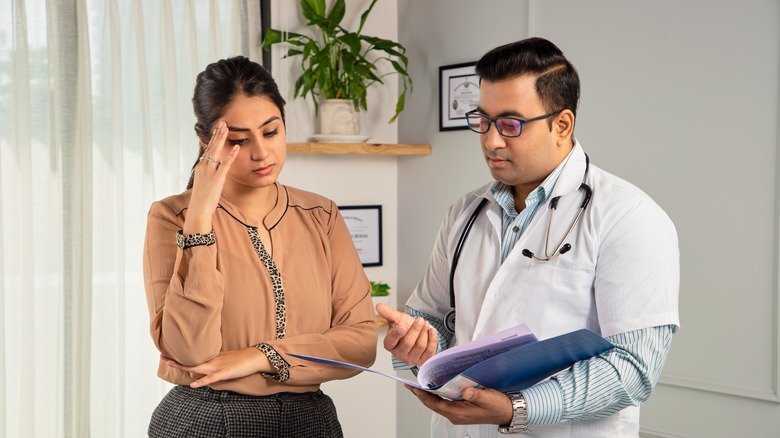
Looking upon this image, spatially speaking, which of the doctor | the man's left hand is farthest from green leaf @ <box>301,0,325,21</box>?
the man's left hand

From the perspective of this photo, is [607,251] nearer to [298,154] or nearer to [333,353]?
[333,353]

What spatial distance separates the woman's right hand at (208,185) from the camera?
1.82 metres

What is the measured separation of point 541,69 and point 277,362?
84cm

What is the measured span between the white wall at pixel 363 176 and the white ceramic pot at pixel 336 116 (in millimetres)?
115

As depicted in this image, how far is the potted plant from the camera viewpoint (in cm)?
355

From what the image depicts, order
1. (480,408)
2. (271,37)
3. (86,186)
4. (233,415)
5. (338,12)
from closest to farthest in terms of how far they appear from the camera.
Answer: (480,408)
(233,415)
(86,186)
(271,37)
(338,12)

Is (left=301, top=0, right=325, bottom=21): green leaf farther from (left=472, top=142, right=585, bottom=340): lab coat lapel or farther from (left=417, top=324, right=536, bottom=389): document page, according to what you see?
(left=417, top=324, right=536, bottom=389): document page

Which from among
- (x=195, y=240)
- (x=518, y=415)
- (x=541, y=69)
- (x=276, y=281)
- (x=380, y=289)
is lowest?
(x=380, y=289)

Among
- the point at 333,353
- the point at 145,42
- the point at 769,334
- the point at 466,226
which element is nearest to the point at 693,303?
the point at 769,334

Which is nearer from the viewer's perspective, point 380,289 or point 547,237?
point 547,237

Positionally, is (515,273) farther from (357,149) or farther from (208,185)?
(357,149)

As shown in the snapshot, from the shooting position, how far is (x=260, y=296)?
192cm

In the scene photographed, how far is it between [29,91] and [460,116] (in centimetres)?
172

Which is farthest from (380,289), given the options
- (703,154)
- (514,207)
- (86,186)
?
(514,207)
